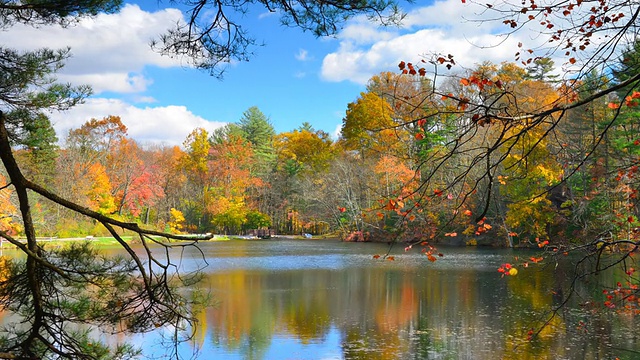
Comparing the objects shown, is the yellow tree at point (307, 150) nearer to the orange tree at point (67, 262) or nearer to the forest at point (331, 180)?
the forest at point (331, 180)

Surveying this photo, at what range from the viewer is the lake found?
264 inches

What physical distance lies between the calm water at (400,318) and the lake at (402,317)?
1cm

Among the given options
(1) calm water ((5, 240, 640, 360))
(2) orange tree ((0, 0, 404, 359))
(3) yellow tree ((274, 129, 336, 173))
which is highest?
(3) yellow tree ((274, 129, 336, 173))

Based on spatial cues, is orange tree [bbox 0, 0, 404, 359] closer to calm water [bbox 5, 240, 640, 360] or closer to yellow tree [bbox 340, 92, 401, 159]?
calm water [bbox 5, 240, 640, 360]

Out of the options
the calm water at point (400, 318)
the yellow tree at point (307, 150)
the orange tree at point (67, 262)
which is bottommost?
the calm water at point (400, 318)

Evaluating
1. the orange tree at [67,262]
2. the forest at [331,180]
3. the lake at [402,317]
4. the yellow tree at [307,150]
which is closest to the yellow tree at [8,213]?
the forest at [331,180]

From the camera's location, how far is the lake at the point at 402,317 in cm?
670

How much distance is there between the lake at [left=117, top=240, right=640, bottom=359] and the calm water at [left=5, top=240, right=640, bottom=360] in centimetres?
1

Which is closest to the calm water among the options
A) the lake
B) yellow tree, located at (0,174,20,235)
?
the lake

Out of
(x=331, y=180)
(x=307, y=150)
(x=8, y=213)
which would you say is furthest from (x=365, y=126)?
(x=8, y=213)

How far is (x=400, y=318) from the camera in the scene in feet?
28.2

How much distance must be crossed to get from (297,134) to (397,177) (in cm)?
1246

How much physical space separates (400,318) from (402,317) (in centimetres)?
8

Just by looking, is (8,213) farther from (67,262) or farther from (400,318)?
(67,262)
